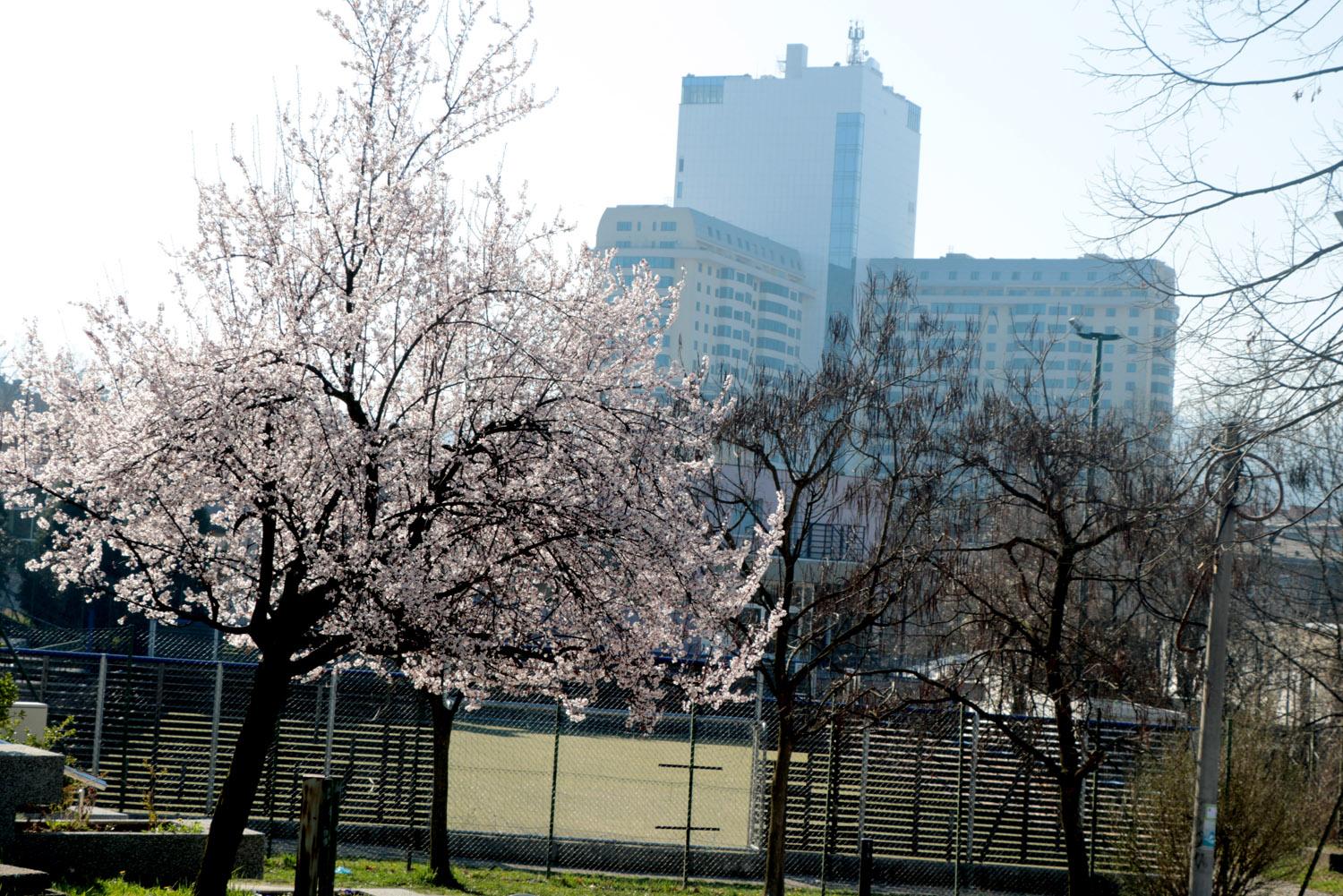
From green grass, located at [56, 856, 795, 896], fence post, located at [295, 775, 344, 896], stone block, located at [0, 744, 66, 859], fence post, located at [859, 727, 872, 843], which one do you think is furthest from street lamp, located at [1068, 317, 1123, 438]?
stone block, located at [0, 744, 66, 859]

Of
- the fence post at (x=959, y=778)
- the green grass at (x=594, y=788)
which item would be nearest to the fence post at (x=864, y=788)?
the fence post at (x=959, y=778)

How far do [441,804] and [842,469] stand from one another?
648cm

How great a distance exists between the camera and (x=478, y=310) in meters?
9.36

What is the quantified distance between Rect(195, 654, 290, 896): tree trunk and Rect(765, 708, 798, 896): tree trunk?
7388mm

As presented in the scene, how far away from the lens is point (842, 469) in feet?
57.9

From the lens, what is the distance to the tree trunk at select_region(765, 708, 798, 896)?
15547 millimetres

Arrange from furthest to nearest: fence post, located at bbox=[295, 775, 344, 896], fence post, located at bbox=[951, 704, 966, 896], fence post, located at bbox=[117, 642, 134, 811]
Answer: fence post, located at bbox=[951, 704, 966, 896], fence post, located at bbox=[117, 642, 134, 811], fence post, located at bbox=[295, 775, 344, 896]

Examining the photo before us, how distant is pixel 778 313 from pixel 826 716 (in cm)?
16778

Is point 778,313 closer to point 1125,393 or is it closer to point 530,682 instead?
point 1125,393

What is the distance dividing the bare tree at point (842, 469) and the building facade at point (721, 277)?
5173 inches

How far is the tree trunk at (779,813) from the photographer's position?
15.5 metres

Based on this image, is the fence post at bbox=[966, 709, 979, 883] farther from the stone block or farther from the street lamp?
the stone block

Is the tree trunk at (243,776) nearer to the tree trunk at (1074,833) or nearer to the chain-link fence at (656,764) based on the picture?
the chain-link fence at (656,764)

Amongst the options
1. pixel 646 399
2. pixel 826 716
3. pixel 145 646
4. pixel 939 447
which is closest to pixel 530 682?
pixel 646 399
